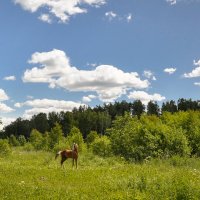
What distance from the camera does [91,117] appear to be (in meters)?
144

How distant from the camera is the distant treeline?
14338cm

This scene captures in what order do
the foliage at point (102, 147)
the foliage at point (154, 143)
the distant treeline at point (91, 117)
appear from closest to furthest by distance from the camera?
the foliage at point (154, 143) < the foliage at point (102, 147) < the distant treeline at point (91, 117)

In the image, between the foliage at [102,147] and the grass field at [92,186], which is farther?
the foliage at [102,147]

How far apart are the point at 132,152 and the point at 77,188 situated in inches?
831

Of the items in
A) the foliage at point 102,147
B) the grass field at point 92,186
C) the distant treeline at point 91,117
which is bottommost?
the grass field at point 92,186

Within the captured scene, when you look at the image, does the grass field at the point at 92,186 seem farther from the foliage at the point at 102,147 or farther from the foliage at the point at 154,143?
the foliage at the point at 102,147

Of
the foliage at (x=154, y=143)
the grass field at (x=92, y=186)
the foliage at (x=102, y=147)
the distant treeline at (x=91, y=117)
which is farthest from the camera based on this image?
the distant treeline at (x=91, y=117)

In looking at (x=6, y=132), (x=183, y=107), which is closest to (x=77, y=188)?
(x=183, y=107)

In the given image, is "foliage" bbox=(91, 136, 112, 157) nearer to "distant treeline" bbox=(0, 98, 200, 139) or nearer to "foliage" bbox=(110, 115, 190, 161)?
"foliage" bbox=(110, 115, 190, 161)

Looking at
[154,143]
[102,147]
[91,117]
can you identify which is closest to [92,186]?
[154,143]

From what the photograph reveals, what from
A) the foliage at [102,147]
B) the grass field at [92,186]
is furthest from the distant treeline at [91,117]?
the grass field at [92,186]

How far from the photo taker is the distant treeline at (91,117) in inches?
5645

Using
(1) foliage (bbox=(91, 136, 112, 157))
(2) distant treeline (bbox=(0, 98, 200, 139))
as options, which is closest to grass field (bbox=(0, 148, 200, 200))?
(1) foliage (bbox=(91, 136, 112, 157))

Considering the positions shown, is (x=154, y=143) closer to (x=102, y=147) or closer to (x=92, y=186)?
(x=102, y=147)
